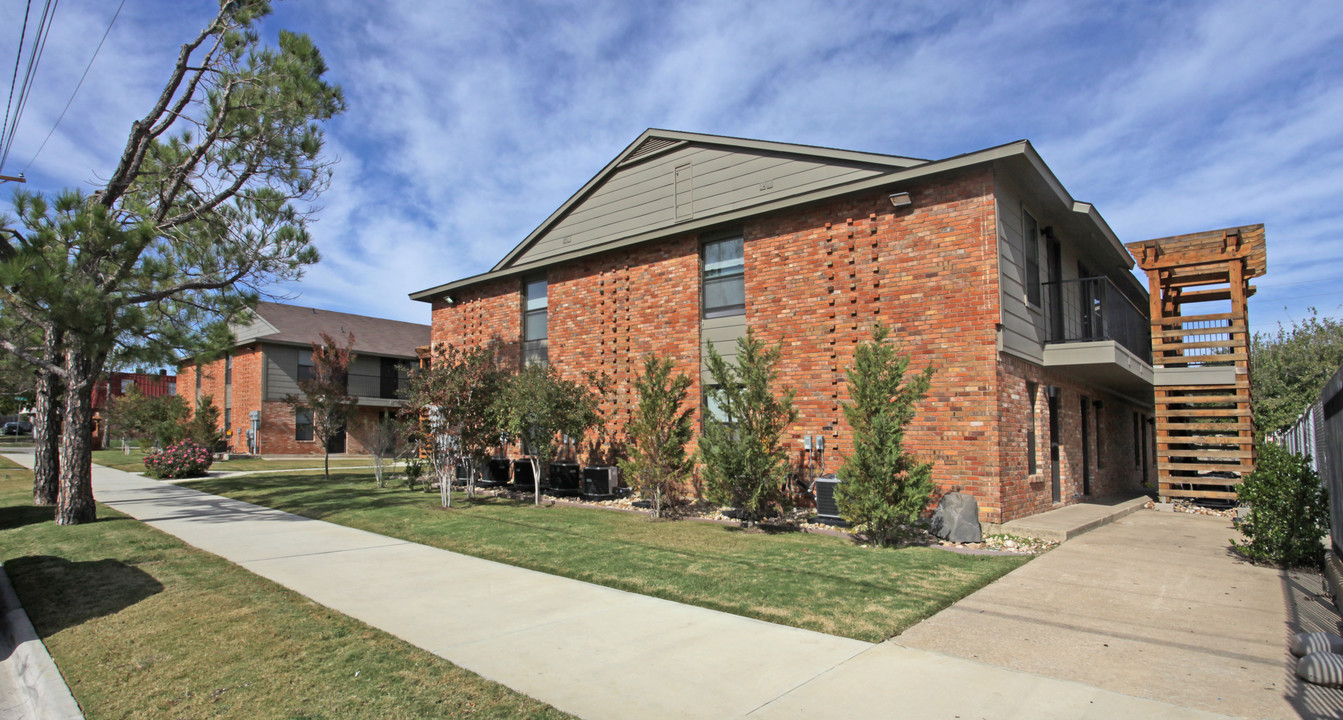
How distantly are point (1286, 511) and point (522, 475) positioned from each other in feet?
44.8

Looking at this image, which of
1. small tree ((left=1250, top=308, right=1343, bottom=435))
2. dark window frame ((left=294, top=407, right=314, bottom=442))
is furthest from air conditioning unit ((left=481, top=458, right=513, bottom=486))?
small tree ((left=1250, top=308, right=1343, bottom=435))

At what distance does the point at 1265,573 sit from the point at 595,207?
44.3ft

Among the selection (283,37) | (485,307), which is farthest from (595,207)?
(283,37)

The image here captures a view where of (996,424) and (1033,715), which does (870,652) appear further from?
(996,424)

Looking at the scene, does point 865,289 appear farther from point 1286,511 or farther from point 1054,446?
point 1286,511

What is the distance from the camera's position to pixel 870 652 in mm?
4824

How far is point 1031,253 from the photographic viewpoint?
38.8 feet

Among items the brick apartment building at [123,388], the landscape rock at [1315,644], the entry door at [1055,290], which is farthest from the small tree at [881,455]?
the brick apartment building at [123,388]

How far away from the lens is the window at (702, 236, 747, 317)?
1326cm

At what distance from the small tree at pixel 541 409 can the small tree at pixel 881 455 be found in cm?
601

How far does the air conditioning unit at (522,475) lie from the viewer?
53.1ft

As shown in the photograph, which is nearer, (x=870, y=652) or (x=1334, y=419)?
(x=870, y=652)

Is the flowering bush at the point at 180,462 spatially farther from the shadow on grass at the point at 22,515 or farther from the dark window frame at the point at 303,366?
the dark window frame at the point at 303,366

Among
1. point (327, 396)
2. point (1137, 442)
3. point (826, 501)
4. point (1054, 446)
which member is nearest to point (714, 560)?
point (826, 501)
